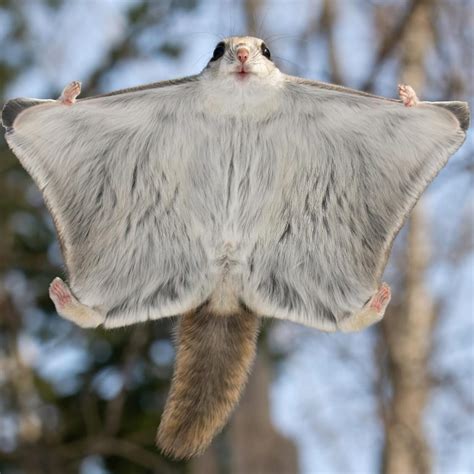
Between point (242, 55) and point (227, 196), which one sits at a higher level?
point (242, 55)

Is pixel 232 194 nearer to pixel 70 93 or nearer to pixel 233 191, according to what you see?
pixel 233 191

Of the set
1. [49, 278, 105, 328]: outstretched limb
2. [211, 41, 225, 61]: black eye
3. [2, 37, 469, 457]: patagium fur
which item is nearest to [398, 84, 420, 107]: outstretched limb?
[2, 37, 469, 457]: patagium fur

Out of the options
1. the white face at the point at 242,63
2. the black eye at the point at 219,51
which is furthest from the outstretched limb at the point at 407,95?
the black eye at the point at 219,51

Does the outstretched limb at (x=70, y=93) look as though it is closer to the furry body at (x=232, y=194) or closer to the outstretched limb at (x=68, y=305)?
the furry body at (x=232, y=194)

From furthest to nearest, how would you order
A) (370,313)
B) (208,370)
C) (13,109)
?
(208,370), (370,313), (13,109)

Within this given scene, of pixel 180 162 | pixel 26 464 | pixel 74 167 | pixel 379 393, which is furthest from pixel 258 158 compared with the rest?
pixel 26 464

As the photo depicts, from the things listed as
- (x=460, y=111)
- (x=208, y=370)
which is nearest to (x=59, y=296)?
(x=208, y=370)

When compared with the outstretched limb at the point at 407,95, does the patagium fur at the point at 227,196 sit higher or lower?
lower
